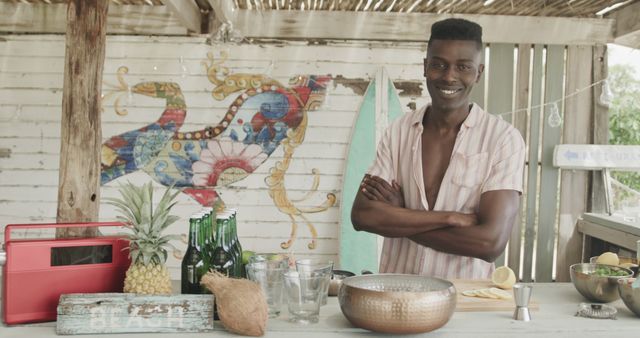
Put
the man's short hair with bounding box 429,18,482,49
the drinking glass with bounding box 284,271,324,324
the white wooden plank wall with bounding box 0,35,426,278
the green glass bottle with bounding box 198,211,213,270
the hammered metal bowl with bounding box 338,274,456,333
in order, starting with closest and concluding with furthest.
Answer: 1. the hammered metal bowl with bounding box 338,274,456,333
2. the drinking glass with bounding box 284,271,324,324
3. the green glass bottle with bounding box 198,211,213,270
4. the man's short hair with bounding box 429,18,482,49
5. the white wooden plank wall with bounding box 0,35,426,278

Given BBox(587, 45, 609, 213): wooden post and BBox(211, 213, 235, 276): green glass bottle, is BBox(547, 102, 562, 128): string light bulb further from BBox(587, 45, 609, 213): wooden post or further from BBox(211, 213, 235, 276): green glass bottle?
BBox(211, 213, 235, 276): green glass bottle

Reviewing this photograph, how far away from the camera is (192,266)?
2.06 m

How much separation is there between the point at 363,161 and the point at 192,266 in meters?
3.36

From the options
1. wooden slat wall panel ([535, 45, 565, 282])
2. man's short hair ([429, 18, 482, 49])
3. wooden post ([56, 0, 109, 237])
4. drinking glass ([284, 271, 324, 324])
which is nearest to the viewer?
drinking glass ([284, 271, 324, 324])

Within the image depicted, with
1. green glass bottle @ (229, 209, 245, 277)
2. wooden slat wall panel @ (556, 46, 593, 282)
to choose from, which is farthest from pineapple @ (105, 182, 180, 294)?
wooden slat wall panel @ (556, 46, 593, 282)

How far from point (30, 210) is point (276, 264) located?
4043 millimetres

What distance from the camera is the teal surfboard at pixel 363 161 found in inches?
207

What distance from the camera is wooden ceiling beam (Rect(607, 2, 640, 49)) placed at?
198 inches

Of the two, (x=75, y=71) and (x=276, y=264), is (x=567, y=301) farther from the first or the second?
(x=75, y=71)

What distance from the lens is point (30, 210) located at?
17.5 ft

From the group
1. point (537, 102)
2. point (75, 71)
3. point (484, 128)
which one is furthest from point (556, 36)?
point (75, 71)

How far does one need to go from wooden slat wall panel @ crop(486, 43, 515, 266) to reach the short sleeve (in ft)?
9.69

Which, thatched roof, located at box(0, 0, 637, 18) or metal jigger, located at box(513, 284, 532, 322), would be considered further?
thatched roof, located at box(0, 0, 637, 18)

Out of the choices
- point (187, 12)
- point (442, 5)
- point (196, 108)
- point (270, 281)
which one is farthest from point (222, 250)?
point (442, 5)
